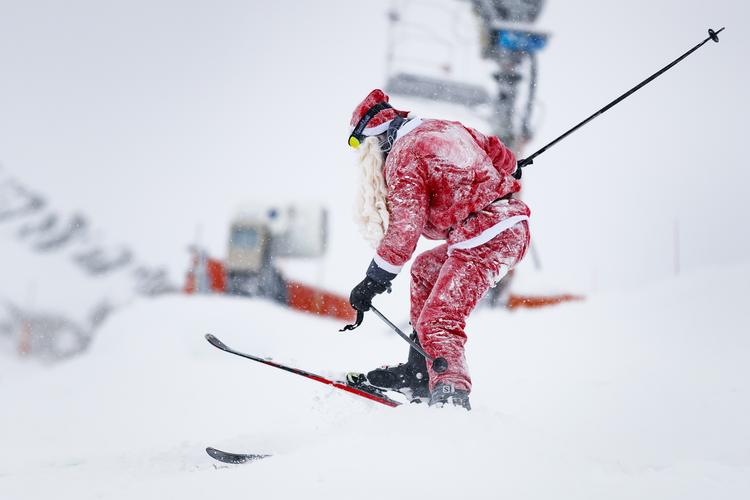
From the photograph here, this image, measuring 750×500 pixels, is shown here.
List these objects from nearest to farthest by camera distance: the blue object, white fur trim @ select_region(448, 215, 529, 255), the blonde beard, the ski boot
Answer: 1. white fur trim @ select_region(448, 215, 529, 255)
2. the blonde beard
3. the ski boot
4. the blue object

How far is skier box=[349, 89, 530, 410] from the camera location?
7.79 feet

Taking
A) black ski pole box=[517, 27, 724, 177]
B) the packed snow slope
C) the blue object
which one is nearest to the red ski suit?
black ski pole box=[517, 27, 724, 177]

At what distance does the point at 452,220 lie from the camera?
258 centimetres

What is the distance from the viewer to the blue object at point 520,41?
1091cm

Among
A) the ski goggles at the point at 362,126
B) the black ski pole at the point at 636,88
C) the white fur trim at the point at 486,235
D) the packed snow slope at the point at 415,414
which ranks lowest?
the packed snow slope at the point at 415,414

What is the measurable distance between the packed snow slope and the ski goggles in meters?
1.28

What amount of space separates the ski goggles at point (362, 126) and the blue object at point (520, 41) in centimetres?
930

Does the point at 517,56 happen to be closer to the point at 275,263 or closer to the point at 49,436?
the point at 275,263

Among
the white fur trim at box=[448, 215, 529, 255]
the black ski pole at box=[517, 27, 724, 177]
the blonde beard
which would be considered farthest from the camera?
the black ski pole at box=[517, 27, 724, 177]

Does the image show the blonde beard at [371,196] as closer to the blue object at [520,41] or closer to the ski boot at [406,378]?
the ski boot at [406,378]

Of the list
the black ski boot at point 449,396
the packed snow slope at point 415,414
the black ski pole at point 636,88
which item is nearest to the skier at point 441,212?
the black ski boot at point 449,396

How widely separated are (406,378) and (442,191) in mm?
1014

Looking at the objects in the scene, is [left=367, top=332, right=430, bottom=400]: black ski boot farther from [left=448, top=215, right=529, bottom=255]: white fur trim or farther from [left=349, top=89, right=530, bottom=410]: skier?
[left=448, top=215, right=529, bottom=255]: white fur trim

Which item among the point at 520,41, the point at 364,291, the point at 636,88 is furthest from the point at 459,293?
the point at 520,41
